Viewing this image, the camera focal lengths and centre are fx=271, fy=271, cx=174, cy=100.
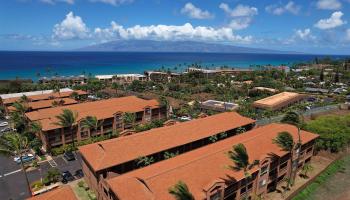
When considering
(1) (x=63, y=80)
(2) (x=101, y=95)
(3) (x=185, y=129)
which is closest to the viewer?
(3) (x=185, y=129)

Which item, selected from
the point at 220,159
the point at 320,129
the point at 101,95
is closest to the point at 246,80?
the point at 101,95

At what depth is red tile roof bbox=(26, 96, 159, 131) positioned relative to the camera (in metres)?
66.8

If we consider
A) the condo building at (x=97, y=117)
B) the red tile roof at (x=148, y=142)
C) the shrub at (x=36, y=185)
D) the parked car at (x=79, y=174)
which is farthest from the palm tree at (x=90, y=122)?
the shrub at (x=36, y=185)

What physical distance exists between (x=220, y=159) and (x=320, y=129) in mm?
35351

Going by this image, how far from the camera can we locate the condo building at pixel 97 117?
6475cm

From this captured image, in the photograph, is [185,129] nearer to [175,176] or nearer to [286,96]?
[175,176]

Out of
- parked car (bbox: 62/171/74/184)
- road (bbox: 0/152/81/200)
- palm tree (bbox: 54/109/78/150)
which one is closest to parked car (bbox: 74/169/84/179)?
road (bbox: 0/152/81/200)

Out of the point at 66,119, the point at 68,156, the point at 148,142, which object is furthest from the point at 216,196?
the point at 66,119

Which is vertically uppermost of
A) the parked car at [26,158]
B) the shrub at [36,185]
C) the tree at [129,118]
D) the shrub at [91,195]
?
the tree at [129,118]

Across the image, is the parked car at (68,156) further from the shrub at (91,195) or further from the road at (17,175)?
the shrub at (91,195)

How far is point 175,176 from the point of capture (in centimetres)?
3662

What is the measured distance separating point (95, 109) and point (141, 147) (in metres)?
31.6

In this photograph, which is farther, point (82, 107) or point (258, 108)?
point (258, 108)

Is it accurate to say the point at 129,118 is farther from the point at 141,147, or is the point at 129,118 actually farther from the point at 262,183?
the point at 262,183
